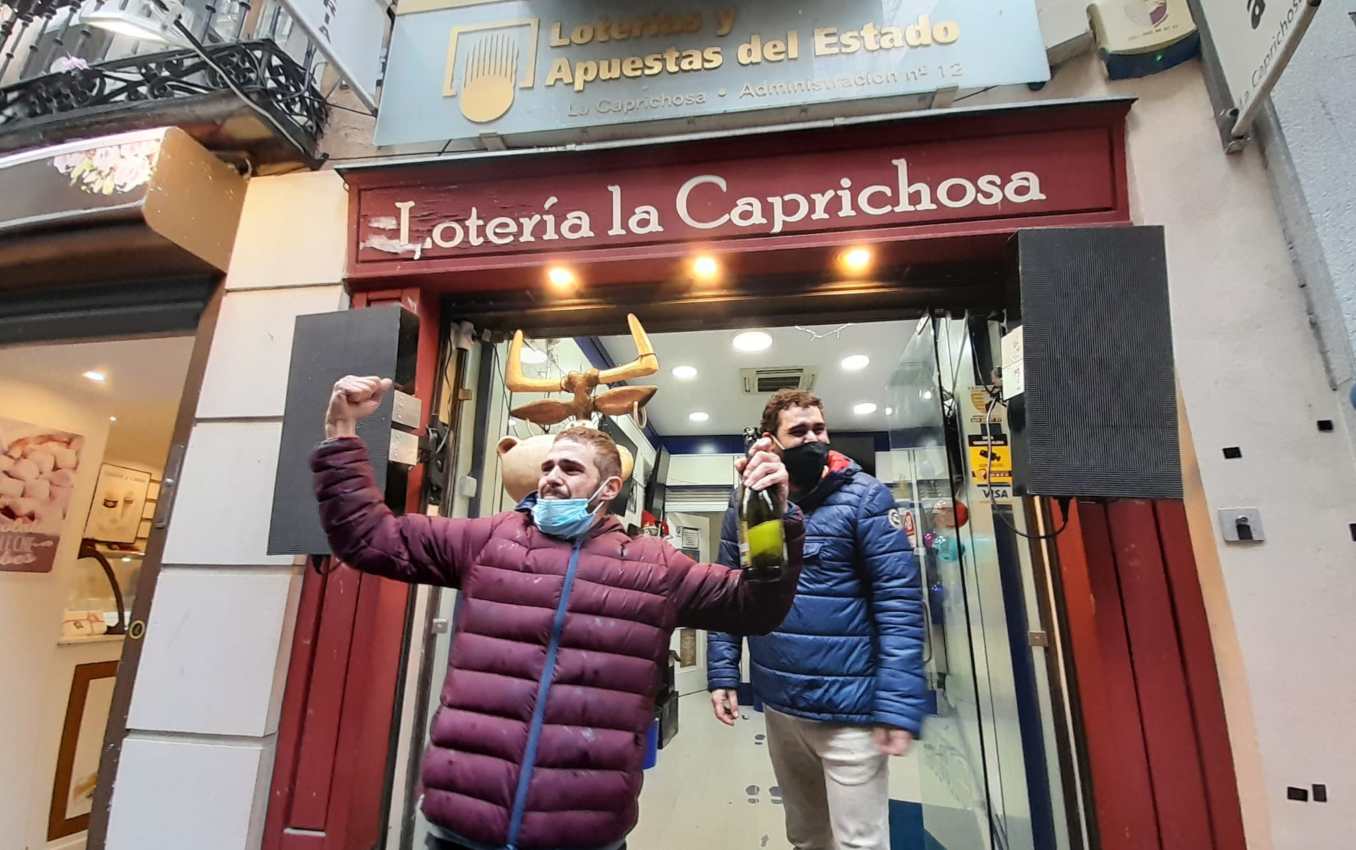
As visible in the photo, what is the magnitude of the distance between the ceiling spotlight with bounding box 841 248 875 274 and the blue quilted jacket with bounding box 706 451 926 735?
0.71m

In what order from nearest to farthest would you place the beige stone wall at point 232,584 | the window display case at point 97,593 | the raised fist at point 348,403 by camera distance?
1. the raised fist at point 348,403
2. the beige stone wall at point 232,584
3. the window display case at point 97,593

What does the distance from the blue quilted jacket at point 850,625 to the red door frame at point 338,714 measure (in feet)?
3.80

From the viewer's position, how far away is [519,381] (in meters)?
2.05

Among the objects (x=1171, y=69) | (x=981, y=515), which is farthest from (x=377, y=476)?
(x=1171, y=69)

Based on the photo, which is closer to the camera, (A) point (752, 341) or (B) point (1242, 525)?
(B) point (1242, 525)

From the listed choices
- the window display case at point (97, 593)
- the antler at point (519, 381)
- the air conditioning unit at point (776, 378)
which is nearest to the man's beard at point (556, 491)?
the antler at point (519, 381)

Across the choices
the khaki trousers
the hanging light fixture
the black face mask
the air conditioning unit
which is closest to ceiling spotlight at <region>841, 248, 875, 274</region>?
the black face mask

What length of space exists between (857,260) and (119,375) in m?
3.69

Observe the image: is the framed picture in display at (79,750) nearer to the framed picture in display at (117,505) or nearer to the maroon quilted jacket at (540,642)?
the framed picture in display at (117,505)

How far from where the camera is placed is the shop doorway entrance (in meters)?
1.85

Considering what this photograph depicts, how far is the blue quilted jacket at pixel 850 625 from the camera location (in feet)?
5.08

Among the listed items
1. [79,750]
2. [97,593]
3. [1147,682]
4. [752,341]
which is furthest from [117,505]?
[1147,682]

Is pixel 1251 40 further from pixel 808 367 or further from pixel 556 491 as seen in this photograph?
pixel 808 367

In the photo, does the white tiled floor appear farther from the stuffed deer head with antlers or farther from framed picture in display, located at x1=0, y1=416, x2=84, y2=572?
framed picture in display, located at x1=0, y1=416, x2=84, y2=572
